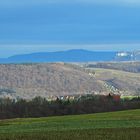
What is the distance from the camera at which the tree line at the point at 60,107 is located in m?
126

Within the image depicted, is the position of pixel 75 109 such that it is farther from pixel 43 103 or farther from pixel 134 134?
A: pixel 134 134

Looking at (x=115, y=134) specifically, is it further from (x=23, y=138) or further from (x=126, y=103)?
(x=126, y=103)

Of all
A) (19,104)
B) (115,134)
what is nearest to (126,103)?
(19,104)

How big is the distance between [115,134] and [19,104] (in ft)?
318

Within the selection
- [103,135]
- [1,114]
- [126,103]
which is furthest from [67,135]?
[126,103]

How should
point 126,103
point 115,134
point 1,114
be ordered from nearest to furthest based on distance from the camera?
point 115,134 < point 1,114 < point 126,103

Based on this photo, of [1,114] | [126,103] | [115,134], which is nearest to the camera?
[115,134]

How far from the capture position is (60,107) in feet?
419

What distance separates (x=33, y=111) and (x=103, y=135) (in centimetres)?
9120

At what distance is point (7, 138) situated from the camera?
36969 millimetres

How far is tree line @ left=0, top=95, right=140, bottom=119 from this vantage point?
413 ft

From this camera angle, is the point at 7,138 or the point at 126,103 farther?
the point at 126,103

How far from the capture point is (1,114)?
409ft

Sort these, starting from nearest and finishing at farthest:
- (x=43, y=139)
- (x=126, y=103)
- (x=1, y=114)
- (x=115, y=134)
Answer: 1. (x=43, y=139)
2. (x=115, y=134)
3. (x=1, y=114)
4. (x=126, y=103)
